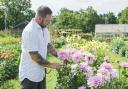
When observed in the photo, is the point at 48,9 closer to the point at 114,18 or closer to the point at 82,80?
the point at 82,80

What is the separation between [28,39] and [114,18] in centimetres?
10317

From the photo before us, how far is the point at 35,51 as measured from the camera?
5.23 metres

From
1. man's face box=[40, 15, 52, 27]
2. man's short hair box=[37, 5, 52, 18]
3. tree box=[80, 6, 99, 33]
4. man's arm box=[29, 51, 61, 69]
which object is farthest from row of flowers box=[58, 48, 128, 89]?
tree box=[80, 6, 99, 33]

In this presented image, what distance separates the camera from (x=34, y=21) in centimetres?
533

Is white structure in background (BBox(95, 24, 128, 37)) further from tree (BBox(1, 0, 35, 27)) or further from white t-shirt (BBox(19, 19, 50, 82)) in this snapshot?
white t-shirt (BBox(19, 19, 50, 82))

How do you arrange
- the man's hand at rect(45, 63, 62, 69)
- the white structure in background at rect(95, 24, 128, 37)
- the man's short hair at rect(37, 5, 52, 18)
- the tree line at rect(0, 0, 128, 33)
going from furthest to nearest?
the tree line at rect(0, 0, 128, 33), the white structure in background at rect(95, 24, 128, 37), the man's hand at rect(45, 63, 62, 69), the man's short hair at rect(37, 5, 52, 18)

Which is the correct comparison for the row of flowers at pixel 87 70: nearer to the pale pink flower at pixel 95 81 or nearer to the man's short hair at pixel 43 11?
the pale pink flower at pixel 95 81

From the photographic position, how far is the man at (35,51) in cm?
522

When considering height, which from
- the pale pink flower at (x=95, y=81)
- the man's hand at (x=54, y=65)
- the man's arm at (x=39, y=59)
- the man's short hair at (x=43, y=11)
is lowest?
the pale pink flower at (x=95, y=81)

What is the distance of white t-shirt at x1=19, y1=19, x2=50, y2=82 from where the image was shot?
5.24 meters

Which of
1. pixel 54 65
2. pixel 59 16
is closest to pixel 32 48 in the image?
pixel 54 65

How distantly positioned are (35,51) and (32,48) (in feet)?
0.18

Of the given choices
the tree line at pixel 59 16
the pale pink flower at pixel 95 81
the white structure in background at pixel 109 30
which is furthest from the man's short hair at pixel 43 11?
the tree line at pixel 59 16

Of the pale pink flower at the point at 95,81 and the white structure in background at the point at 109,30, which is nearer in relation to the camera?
the pale pink flower at the point at 95,81
